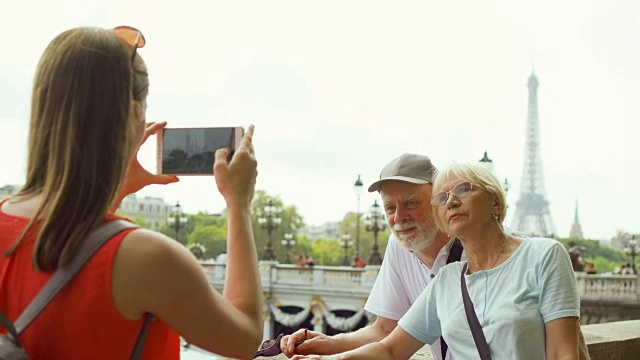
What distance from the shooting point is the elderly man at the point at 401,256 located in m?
1.96

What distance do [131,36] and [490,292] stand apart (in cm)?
90

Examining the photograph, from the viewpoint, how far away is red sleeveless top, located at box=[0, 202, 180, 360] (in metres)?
0.87

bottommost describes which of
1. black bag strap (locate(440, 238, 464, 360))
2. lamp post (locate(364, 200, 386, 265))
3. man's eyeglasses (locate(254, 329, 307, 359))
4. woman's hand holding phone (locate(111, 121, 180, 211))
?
lamp post (locate(364, 200, 386, 265))

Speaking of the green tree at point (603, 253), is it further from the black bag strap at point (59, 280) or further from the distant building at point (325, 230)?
the black bag strap at point (59, 280)

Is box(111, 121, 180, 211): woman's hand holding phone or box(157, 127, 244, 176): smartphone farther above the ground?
box(157, 127, 244, 176): smartphone

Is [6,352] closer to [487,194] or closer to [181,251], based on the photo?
[181,251]

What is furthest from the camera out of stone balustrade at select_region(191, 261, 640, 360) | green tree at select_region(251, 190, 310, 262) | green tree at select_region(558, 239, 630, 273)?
green tree at select_region(558, 239, 630, 273)

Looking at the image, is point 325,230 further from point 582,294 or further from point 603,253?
point 582,294

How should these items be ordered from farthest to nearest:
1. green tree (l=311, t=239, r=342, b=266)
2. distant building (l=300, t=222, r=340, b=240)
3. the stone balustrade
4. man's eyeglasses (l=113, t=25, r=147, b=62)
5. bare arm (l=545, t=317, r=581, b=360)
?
distant building (l=300, t=222, r=340, b=240), green tree (l=311, t=239, r=342, b=266), the stone balustrade, bare arm (l=545, t=317, r=581, b=360), man's eyeglasses (l=113, t=25, r=147, b=62)

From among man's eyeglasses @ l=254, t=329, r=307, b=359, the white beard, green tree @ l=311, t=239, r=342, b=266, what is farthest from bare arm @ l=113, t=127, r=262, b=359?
green tree @ l=311, t=239, r=342, b=266

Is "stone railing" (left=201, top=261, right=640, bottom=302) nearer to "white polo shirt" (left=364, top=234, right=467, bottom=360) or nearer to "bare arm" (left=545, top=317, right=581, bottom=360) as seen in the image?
"white polo shirt" (left=364, top=234, right=467, bottom=360)

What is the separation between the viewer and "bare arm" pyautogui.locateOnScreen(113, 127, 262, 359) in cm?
88

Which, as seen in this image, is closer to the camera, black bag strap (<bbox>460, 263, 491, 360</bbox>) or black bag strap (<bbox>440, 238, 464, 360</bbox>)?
black bag strap (<bbox>460, 263, 491, 360</bbox>)

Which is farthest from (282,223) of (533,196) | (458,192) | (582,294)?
(458,192)
